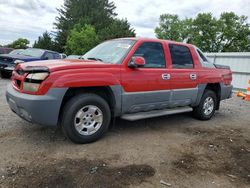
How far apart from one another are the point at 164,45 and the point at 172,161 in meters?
2.65

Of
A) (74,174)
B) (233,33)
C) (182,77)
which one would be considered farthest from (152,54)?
(233,33)

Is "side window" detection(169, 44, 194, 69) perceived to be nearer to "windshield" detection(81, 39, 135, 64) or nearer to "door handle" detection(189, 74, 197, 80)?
"door handle" detection(189, 74, 197, 80)

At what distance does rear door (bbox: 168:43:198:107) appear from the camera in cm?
580

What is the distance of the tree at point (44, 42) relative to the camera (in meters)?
53.1

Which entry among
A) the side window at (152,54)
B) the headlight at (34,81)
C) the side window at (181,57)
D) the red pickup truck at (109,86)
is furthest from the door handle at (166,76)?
the headlight at (34,81)

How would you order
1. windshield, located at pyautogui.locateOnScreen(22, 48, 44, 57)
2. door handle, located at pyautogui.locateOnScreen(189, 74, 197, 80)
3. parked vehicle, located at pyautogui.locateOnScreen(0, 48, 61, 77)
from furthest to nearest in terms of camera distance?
windshield, located at pyautogui.locateOnScreen(22, 48, 44, 57), parked vehicle, located at pyautogui.locateOnScreen(0, 48, 61, 77), door handle, located at pyautogui.locateOnScreen(189, 74, 197, 80)

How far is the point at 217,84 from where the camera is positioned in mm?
7086

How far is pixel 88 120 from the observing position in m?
4.60

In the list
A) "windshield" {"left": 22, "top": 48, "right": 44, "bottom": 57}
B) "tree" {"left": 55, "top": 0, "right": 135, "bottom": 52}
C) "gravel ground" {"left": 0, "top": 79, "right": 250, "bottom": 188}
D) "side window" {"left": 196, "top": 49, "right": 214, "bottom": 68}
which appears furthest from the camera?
"tree" {"left": 55, "top": 0, "right": 135, "bottom": 52}

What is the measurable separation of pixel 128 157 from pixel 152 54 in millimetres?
→ 2298

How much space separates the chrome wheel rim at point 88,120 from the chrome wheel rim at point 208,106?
3245 mm

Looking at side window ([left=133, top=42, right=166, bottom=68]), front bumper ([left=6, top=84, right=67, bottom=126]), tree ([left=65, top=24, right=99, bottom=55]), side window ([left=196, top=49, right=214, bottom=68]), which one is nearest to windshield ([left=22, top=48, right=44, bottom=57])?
side window ([left=196, top=49, right=214, bottom=68])

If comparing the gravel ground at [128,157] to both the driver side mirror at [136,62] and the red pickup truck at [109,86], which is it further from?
the driver side mirror at [136,62]

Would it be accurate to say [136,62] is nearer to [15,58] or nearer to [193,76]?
[193,76]
